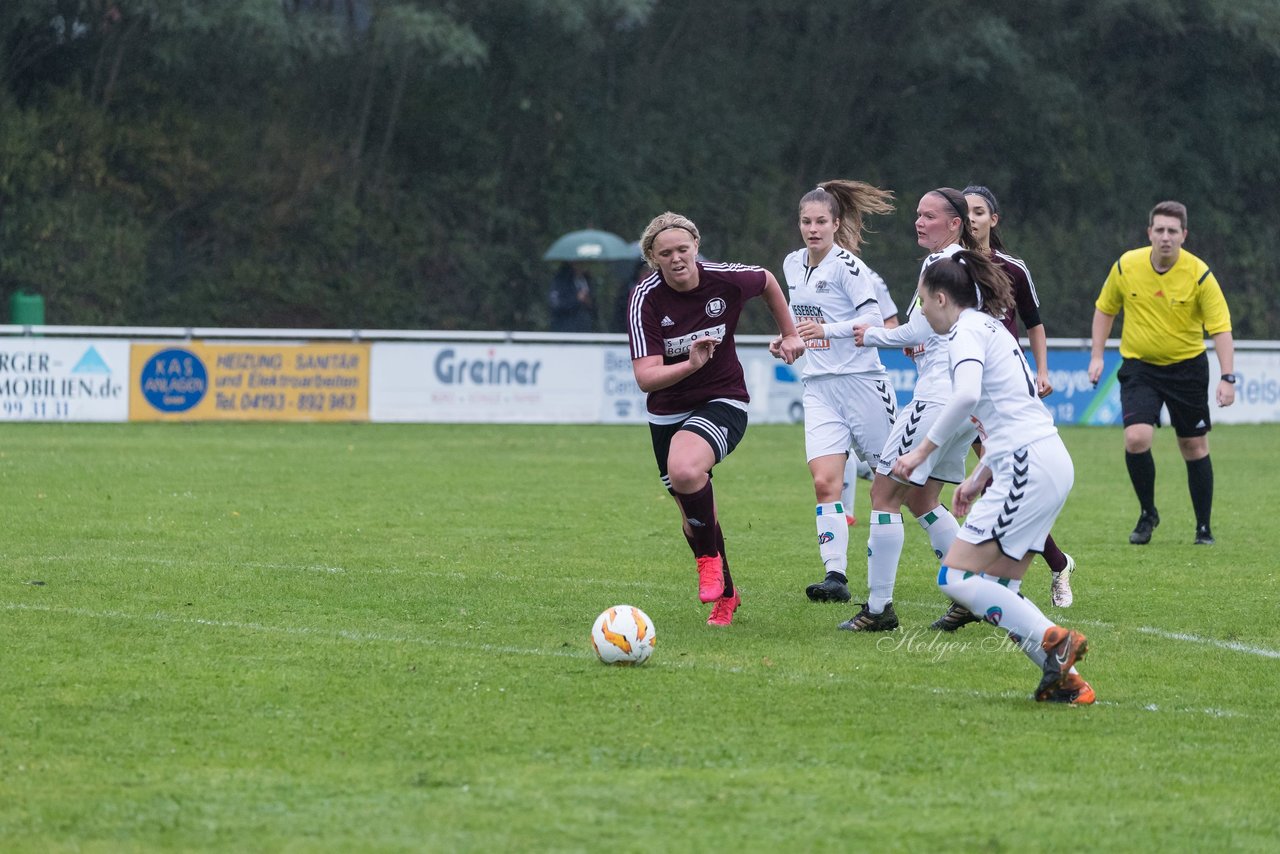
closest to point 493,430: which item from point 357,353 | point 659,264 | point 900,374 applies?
point 357,353

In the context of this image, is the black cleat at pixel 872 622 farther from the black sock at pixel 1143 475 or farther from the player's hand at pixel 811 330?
the black sock at pixel 1143 475

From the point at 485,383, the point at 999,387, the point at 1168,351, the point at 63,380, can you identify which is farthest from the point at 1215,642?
the point at 63,380

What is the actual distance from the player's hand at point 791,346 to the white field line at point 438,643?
5.65ft

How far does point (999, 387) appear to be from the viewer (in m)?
6.28

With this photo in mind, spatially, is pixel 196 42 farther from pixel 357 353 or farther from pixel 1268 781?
pixel 1268 781

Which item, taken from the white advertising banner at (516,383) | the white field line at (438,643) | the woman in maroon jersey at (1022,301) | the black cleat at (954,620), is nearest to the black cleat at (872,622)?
the black cleat at (954,620)

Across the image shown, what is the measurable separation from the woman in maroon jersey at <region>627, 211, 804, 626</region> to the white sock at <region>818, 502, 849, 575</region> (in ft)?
2.34

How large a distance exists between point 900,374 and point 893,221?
1333 centimetres

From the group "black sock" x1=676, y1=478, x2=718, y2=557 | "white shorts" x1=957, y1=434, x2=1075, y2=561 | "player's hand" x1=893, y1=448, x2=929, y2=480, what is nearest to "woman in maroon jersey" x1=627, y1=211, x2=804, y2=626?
"black sock" x1=676, y1=478, x2=718, y2=557

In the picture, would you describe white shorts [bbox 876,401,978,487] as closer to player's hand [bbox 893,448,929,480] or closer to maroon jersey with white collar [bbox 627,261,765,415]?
maroon jersey with white collar [bbox 627,261,765,415]

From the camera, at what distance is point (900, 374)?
2209 cm

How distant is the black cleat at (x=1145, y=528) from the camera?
10953 mm

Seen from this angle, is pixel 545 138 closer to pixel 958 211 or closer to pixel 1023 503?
pixel 958 211

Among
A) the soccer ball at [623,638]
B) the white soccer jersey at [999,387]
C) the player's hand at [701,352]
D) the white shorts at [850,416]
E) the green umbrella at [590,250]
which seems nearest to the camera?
the white soccer jersey at [999,387]
